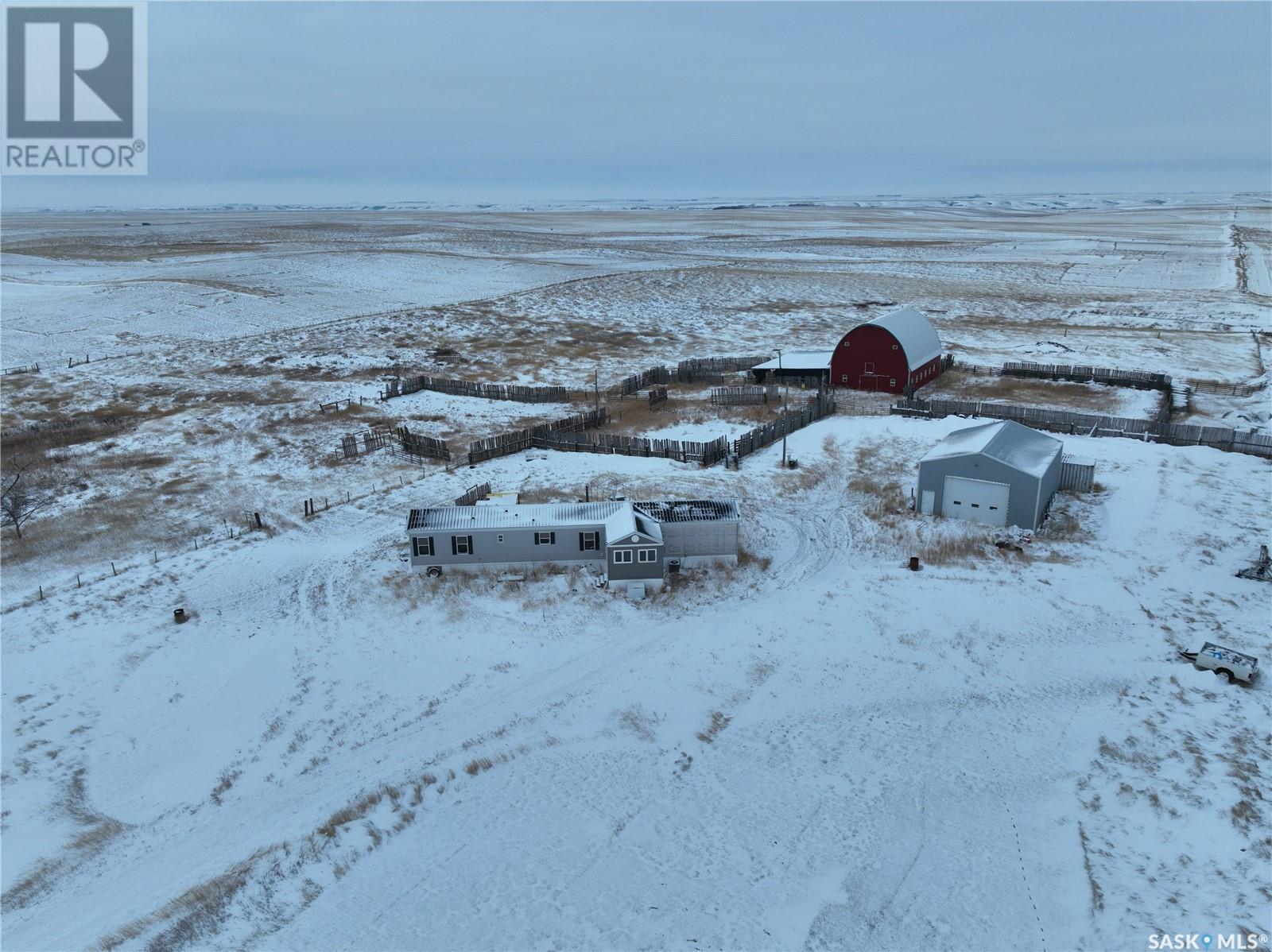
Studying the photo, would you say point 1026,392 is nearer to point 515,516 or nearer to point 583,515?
point 583,515

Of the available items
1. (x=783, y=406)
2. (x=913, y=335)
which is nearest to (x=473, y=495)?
(x=783, y=406)

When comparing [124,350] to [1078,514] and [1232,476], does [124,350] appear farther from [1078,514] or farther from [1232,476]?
[1232,476]

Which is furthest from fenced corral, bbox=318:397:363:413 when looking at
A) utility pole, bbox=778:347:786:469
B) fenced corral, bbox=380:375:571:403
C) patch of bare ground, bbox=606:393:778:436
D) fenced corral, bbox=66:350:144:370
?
utility pole, bbox=778:347:786:469

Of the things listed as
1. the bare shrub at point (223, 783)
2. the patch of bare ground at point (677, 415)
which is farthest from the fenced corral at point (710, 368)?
the bare shrub at point (223, 783)

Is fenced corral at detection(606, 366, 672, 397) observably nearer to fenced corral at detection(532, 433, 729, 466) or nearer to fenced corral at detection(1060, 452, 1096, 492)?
fenced corral at detection(532, 433, 729, 466)

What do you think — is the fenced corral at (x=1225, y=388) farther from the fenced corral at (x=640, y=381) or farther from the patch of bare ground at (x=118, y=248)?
the patch of bare ground at (x=118, y=248)
